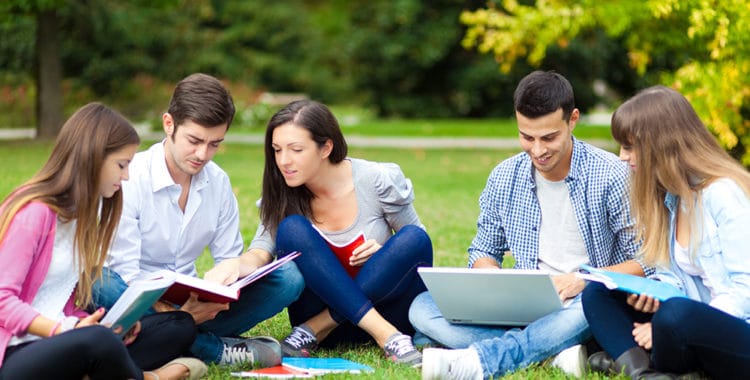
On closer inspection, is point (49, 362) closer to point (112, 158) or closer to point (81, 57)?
point (112, 158)

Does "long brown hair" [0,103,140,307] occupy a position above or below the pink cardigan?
above

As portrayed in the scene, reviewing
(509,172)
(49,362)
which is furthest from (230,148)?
(49,362)

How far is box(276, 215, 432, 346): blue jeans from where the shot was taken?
4.01 meters

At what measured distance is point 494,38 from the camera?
1223 cm

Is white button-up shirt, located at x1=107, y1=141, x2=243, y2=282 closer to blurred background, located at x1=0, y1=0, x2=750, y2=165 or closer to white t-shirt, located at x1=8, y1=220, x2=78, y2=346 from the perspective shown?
white t-shirt, located at x1=8, y1=220, x2=78, y2=346

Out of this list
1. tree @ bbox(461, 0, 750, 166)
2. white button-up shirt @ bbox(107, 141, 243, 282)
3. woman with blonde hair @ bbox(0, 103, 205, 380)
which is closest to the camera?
woman with blonde hair @ bbox(0, 103, 205, 380)

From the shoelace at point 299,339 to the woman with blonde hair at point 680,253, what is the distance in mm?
1168

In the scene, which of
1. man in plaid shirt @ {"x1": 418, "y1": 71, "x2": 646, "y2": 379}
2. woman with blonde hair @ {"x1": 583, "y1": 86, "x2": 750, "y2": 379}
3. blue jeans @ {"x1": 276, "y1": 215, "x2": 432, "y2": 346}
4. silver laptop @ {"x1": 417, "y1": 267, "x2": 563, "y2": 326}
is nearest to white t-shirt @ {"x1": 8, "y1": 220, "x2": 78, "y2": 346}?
blue jeans @ {"x1": 276, "y1": 215, "x2": 432, "y2": 346}

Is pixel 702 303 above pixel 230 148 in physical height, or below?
above

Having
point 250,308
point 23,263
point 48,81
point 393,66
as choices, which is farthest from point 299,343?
point 393,66

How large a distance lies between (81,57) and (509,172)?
18.4 m

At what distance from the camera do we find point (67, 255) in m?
3.29

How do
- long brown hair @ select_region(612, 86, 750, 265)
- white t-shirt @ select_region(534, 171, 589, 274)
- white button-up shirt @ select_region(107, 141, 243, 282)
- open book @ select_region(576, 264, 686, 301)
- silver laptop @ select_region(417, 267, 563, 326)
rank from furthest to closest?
white t-shirt @ select_region(534, 171, 589, 274) → white button-up shirt @ select_region(107, 141, 243, 282) → silver laptop @ select_region(417, 267, 563, 326) → long brown hair @ select_region(612, 86, 750, 265) → open book @ select_region(576, 264, 686, 301)

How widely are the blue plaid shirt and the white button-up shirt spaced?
42.7 inches
